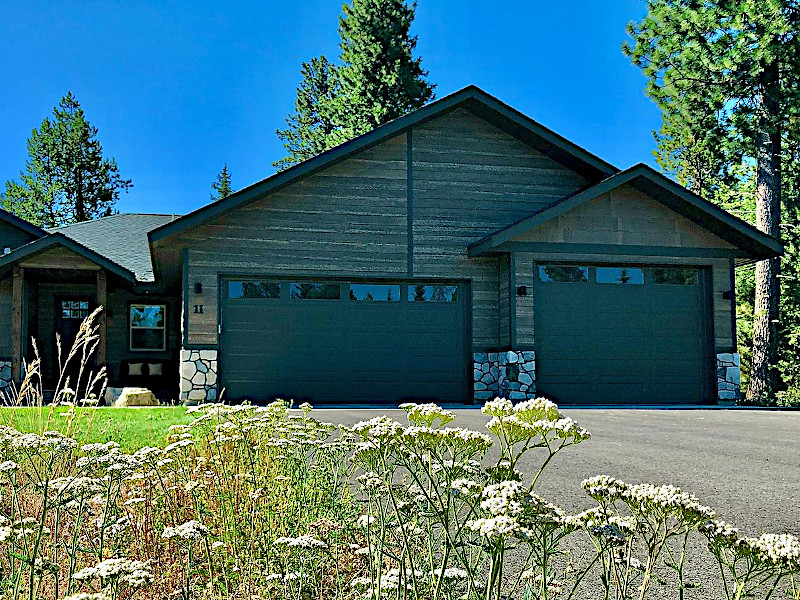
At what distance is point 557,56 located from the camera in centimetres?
3691

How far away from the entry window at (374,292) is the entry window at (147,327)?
5701 mm

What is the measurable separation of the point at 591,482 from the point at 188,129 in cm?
5047

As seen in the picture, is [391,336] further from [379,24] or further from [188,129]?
[188,129]

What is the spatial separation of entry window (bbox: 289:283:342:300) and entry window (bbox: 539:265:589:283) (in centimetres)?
362

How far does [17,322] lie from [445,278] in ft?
25.1

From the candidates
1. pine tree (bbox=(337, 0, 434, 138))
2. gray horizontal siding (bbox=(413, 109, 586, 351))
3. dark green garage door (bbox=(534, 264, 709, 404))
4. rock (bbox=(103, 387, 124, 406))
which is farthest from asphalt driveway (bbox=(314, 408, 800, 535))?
pine tree (bbox=(337, 0, 434, 138))

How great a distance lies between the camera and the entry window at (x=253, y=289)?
13922mm

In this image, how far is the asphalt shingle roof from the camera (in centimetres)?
1689

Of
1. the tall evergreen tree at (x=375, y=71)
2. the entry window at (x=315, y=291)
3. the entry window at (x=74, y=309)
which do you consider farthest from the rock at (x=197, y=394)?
the tall evergreen tree at (x=375, y=71)

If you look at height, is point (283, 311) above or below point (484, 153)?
below

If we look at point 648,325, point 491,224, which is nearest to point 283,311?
point 491,224

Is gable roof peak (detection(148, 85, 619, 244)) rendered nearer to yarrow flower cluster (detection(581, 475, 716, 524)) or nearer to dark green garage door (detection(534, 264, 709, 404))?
dark green garage door (detection(534, 264, 709, 404))

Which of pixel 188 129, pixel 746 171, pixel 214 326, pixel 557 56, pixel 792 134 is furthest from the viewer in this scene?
pixel 188 129

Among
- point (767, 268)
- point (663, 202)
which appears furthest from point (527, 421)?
point (767, 268)
